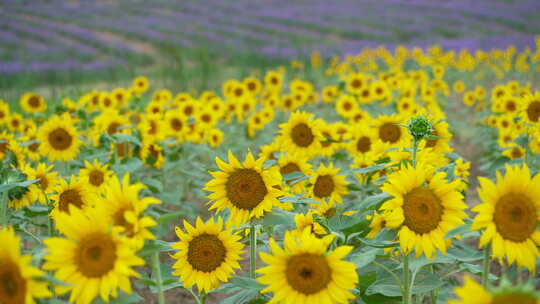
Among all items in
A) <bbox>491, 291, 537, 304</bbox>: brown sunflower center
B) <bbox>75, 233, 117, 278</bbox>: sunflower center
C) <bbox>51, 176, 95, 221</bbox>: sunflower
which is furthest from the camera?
<bbox>51, 176, 95, 221</bbox>: sunflower

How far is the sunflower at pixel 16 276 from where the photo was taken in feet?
3.52

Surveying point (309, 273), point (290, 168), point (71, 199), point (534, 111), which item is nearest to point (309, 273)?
point (309, 273)

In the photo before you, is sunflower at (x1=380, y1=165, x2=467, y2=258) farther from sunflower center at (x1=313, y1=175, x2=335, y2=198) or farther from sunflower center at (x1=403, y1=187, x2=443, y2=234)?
sunflower center at (x1=313, y1=175, x2=335, y2=198)

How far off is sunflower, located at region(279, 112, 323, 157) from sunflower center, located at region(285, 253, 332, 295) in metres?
1.45

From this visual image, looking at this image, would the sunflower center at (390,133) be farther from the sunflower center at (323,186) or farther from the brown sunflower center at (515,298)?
the brown sunflower center at (515,298)

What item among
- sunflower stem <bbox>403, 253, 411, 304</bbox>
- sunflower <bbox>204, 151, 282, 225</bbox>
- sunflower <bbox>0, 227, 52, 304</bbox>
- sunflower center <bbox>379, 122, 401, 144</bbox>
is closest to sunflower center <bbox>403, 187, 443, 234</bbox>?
sunflower stem <bbox>403, 253, 411, 304</bbox>

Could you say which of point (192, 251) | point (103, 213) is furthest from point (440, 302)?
point (103, 213)

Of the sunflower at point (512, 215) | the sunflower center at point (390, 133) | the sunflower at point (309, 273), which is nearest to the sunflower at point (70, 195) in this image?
the sunflower at point (309, 273)

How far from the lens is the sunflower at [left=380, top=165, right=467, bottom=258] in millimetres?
1444

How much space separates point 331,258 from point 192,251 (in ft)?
1.95

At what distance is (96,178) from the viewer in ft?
8.63

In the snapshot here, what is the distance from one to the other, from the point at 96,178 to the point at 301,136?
1123 mm

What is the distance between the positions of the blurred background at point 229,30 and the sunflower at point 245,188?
875cm

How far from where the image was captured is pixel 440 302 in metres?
2.09
